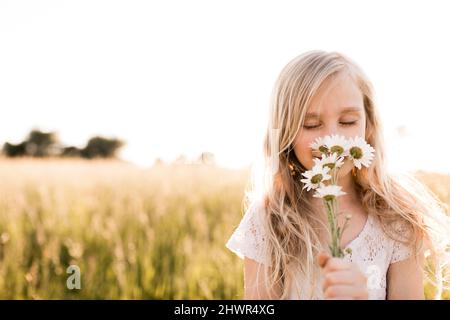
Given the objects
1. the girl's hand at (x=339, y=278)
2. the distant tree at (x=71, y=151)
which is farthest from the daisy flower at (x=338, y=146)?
the distant tree at (x=71, y=151)

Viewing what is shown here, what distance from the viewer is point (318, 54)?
197cm

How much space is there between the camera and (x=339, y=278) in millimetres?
1185

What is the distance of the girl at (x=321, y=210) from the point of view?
6.00ft

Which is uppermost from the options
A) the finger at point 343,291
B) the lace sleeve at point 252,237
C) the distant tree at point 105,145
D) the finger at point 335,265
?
the distant tree at point 105,145

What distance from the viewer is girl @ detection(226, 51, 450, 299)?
1828mm

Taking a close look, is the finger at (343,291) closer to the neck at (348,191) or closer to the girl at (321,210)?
the girl at (321,210)

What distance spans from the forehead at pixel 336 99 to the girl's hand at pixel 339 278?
0.68 meters

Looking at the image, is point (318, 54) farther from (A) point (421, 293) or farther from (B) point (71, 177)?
(B) point (71, 177)

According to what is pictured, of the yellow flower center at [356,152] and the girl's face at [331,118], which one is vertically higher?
the girl's face at [331,118]

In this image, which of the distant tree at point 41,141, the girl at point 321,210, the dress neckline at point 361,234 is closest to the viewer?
the girl at point 321,210

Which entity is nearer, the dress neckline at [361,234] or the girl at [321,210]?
the girl at [321,210]

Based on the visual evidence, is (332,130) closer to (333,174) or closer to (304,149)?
(304,149)

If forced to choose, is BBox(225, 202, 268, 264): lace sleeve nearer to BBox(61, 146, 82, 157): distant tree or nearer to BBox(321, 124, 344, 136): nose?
BBox(321, 124, 344, 136): nose

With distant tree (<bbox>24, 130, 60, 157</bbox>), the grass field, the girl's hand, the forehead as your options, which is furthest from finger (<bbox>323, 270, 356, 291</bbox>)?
distant tree (<bbox>24, 130, 60, 157</bbox>)
